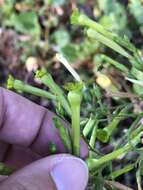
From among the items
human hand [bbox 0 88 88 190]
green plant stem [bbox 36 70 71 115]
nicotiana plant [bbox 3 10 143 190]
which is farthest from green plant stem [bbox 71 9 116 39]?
human hand [bbox 0 88 88 190]

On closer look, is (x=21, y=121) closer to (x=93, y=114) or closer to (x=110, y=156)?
(x=93, y=114)

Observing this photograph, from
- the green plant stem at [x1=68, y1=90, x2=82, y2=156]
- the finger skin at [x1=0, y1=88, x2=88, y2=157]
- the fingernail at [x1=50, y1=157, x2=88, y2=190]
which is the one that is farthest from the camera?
the finger skin at [x1=0, y1=88, x2=88, y2=157]

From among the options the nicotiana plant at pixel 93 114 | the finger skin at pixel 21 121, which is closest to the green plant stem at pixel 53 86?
the nicotiana plant at pixel 93 114

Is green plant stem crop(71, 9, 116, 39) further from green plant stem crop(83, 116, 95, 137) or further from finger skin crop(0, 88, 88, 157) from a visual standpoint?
finger skin crop(0, 88, 88, 157)

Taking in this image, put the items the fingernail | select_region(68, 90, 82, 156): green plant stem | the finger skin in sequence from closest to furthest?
select_region(68, 90, 82, 156): green plant stem, the fingernail, the finger skin

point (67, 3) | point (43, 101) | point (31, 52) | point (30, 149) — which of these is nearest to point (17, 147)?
point (30, 149)

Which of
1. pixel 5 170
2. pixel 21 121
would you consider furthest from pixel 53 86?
pixel 21 121

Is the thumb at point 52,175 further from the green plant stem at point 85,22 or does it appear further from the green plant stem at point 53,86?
the green plant stem at point 85,22
